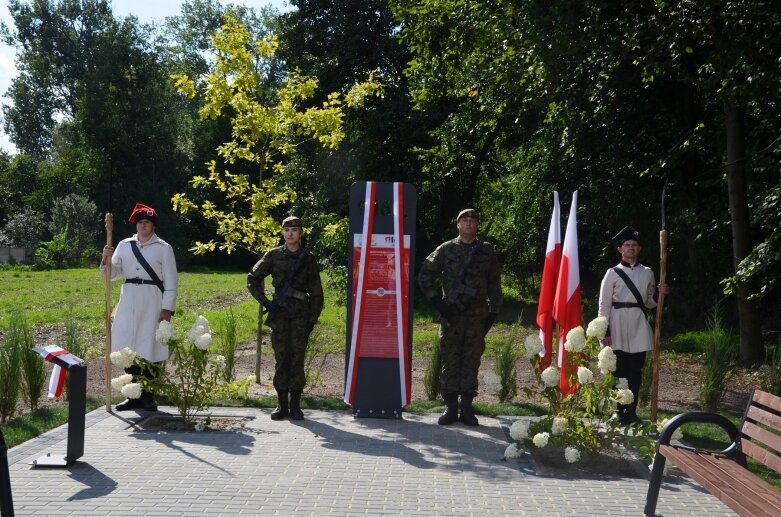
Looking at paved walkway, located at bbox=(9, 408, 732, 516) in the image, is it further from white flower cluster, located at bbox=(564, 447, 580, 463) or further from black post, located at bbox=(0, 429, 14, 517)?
black post, located at bbox=(0, 429, 14, 517)

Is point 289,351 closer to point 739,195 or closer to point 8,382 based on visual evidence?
point 8,382

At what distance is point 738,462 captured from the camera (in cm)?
609

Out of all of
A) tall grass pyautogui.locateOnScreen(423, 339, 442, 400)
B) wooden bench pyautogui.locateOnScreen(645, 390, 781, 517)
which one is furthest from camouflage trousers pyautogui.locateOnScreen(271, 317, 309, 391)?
wooden bench pyautogui.locateOnScreen(645, 390, 781, 517)

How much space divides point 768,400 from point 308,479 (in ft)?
10.8

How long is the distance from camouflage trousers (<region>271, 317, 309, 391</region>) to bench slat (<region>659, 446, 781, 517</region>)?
417cm

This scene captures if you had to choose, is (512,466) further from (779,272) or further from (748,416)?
(779,272)

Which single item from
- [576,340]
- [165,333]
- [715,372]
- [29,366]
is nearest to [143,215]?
[165,333]

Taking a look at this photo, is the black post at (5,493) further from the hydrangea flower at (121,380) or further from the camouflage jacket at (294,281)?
the camouflage jacket at (294,281)

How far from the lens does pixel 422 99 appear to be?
18.1 m

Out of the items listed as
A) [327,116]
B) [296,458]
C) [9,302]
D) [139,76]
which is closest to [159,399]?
[296,458]

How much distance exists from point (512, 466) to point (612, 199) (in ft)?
42.7

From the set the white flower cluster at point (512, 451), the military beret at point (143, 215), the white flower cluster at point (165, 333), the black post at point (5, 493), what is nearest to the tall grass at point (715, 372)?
the white flower cluster at point (512, 451)

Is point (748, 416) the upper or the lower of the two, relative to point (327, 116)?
lower

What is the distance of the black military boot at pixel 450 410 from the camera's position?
9250 millimetres
